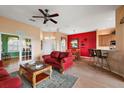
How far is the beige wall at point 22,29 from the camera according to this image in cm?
404

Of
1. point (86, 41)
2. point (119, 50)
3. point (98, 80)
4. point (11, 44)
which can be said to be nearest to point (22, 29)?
point (11, 44)

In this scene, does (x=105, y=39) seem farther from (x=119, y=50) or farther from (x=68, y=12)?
(x=68, y=12)

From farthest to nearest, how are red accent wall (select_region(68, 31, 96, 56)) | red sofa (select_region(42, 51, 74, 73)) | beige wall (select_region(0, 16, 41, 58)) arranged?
red accent wall (select_region(68, 31, 96, 56))
beige wall (select_region(0, 16, 41, 58))
red sofa (select_region(42, 51, 74, 73))

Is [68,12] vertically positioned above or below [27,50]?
above

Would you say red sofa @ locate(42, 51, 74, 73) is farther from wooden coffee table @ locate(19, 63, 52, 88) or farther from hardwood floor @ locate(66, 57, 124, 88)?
wooden coffee table @ locate(19, 63, 52, 88)

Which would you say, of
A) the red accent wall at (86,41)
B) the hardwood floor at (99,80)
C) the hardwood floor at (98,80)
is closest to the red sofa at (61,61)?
the hardwood floor at (98,80)

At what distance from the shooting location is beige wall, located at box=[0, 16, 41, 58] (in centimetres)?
404

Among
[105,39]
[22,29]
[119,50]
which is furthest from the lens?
[105,39]

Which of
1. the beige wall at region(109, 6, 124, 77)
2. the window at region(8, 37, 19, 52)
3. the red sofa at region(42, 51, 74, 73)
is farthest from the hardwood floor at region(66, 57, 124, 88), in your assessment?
the window at region(8, 37, 19, 52)

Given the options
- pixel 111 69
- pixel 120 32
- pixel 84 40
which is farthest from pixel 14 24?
pixel 84 40

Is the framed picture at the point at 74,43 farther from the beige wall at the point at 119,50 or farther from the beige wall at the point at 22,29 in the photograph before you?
the beige wall at the point at 119,50

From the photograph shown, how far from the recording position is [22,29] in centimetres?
493
